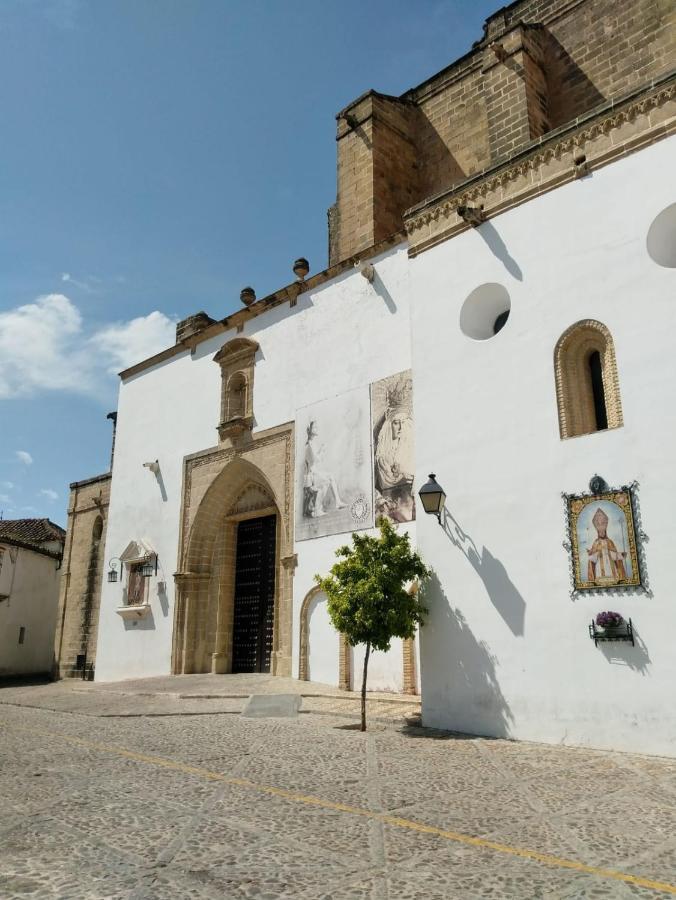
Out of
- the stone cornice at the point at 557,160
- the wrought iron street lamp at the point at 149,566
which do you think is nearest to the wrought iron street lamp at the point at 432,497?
the stone cornice at the point at 557,160

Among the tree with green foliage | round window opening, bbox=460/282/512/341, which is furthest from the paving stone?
round window opening, bbox=460/282/512/341

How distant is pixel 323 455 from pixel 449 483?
14.1ft

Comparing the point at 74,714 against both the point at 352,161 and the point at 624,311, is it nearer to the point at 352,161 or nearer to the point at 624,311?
the point at 624,311

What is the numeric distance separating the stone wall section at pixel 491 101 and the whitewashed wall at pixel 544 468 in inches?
137

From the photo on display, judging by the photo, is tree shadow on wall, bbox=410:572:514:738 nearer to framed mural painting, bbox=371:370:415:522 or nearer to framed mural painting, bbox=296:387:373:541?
framed mural painting, bbox=371:370:415:522

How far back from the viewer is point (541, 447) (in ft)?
27.0

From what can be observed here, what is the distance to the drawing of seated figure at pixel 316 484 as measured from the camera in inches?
498

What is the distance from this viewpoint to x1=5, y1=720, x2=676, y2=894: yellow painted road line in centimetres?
363

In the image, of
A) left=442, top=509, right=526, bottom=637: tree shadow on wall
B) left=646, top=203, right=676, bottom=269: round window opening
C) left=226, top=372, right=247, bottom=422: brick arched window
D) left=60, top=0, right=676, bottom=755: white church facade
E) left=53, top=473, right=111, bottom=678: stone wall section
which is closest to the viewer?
left=60, top=0, right=676, bottom=755: white church facade

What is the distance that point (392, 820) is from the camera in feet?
15.2

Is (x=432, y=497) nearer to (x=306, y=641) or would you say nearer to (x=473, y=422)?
(x=473, y=422)

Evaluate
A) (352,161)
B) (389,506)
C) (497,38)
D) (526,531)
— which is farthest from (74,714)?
(497,38)

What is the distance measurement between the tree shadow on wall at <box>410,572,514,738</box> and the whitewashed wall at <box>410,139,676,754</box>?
0.02 m

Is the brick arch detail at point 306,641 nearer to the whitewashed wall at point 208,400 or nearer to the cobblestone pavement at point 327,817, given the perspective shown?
the whitewashed wall at point 208,400
